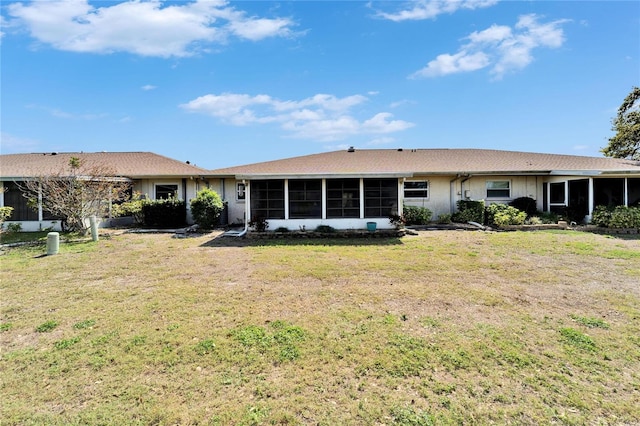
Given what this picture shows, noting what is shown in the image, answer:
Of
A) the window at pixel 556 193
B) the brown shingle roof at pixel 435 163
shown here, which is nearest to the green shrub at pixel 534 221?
the brown shingle roof at pixel 435 163

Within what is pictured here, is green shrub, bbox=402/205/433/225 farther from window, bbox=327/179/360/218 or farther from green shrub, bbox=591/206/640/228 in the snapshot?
green shrub, bbox=591/206/640/228

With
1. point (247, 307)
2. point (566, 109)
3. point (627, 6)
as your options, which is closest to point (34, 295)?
point (247, 307)

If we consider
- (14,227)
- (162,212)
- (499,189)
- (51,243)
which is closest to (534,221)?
(499,189)

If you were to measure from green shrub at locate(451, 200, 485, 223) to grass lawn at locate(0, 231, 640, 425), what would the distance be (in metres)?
7.07

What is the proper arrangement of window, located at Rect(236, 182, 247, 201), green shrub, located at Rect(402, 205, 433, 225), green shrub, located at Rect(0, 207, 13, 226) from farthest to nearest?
window, located at Rect(236, 182, 247, 201)
green shrub, located at Rect(402, 205, 433, 225)
green shrub, located at Rect(0, 207, 13, 226)

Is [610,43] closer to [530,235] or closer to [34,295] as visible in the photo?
[530,235]

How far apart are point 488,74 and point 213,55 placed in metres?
13.7

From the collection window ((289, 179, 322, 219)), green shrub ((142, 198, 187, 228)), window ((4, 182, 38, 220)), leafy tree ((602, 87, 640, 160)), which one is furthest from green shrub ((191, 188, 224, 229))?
leafy tree ((602, 87, 640, 160))

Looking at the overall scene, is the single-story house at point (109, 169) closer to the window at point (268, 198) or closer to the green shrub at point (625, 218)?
the window at point (268, 198)

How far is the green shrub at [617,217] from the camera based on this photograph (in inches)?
488

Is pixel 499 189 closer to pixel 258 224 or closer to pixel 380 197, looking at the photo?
pixel 380 197

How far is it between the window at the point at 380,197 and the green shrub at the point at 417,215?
2500 millimetres

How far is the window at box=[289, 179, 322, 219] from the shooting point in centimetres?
1234

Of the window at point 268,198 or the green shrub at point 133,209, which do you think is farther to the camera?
the green shrub at point 133,209
